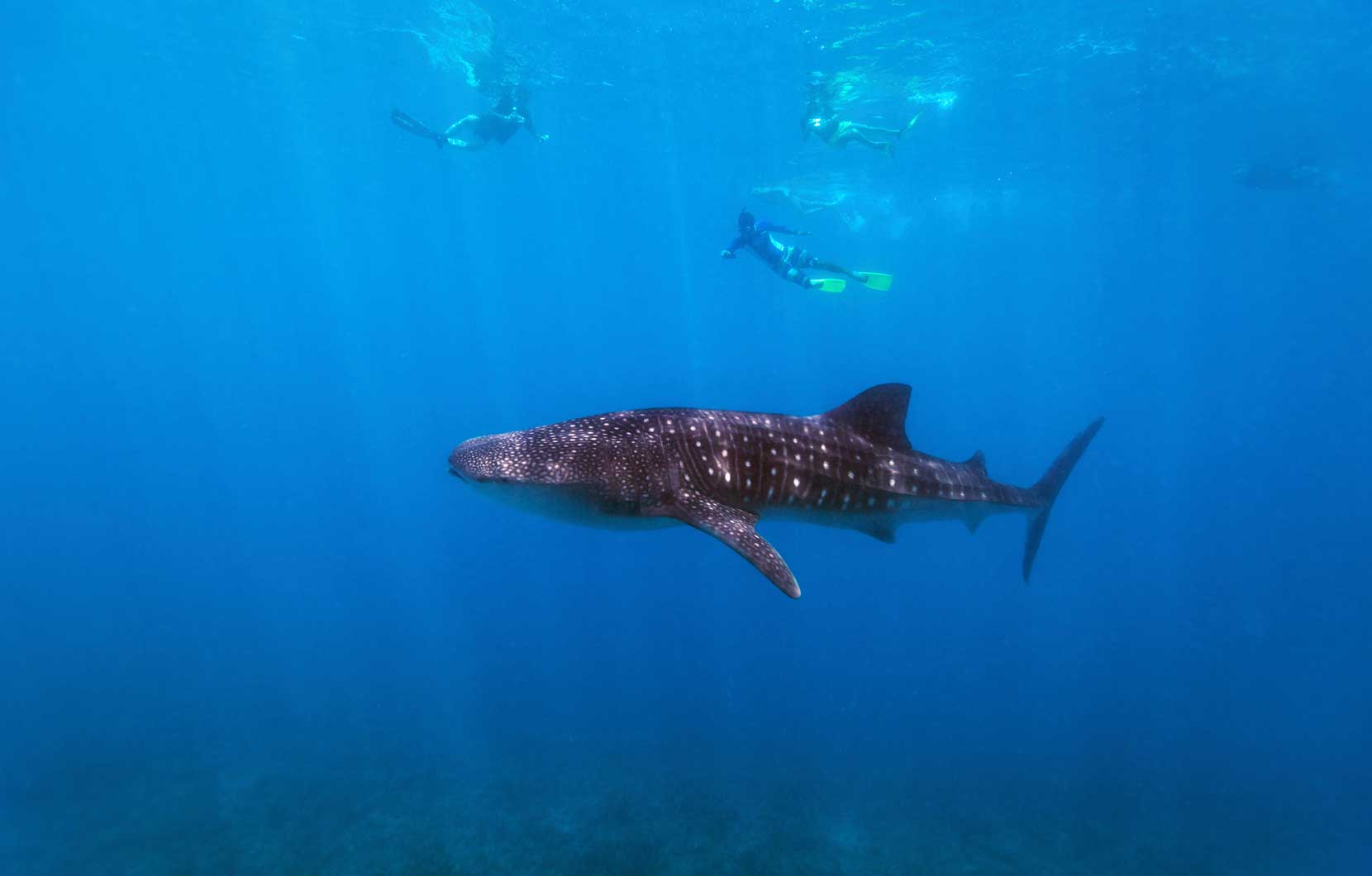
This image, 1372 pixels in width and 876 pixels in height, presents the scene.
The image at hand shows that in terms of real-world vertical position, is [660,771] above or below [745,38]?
below

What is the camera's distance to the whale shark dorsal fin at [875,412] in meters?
6.99

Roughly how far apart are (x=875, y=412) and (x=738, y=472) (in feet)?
6.01

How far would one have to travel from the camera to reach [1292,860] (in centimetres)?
1267

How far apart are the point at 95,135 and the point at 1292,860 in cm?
6629

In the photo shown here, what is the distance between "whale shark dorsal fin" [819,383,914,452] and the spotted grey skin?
1 centimetres

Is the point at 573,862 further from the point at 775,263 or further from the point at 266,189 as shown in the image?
the point at 266,189

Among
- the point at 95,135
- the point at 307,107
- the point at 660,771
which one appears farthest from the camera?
the point at 95,135

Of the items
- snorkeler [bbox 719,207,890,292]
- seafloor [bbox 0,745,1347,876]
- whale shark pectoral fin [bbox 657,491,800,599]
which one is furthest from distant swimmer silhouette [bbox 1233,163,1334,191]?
whale shark pectoral fin [bbox 657,491,800,599]

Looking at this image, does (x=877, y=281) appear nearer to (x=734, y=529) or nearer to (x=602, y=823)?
(x=602, y=823)

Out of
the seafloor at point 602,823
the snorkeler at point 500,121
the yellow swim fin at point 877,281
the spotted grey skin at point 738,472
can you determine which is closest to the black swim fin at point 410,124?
the snorkeler at point 500,121

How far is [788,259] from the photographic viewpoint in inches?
906

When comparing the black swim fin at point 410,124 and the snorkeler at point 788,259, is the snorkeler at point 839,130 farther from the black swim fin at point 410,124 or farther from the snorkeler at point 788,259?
the black swim fin at point 410,124

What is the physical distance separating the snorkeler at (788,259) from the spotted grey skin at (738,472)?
15.3 meters

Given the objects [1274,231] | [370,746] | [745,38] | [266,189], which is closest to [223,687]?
[370,746]
